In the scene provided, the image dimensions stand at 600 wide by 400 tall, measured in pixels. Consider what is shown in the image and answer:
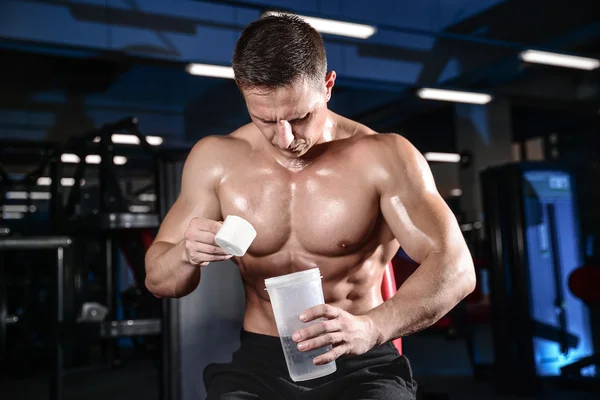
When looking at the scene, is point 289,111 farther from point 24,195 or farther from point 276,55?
point 24,195

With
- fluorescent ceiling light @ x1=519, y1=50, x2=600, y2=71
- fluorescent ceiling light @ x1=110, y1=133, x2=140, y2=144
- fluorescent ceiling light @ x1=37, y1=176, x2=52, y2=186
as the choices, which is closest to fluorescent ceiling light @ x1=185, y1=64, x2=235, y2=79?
fluorescent ceiling light @ x1=37, y1=176, x2=52, y2=186

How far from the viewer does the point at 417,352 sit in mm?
5059

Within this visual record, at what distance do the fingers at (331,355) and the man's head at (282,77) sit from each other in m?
0.45

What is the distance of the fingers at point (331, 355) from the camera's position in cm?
95

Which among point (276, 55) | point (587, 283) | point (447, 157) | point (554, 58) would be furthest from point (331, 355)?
point (447, 157)

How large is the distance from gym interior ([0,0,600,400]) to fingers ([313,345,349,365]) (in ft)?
1.76

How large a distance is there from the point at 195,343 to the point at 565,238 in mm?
2921

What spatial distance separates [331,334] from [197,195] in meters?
0.61

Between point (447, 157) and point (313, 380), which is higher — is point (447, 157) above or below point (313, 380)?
above

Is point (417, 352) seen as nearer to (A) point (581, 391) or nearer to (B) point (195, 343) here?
(A) point (581, 391)

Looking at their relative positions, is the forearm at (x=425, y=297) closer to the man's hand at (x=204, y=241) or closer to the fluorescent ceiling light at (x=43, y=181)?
the man's hand at (x=204, y=241)

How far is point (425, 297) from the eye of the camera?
3.70 feet

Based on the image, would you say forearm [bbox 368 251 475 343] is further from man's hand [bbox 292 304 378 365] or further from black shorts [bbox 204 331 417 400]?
black shorts [bbox 204 331 417 400]

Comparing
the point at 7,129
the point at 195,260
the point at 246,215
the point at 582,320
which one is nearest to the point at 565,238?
the point at 582,320
